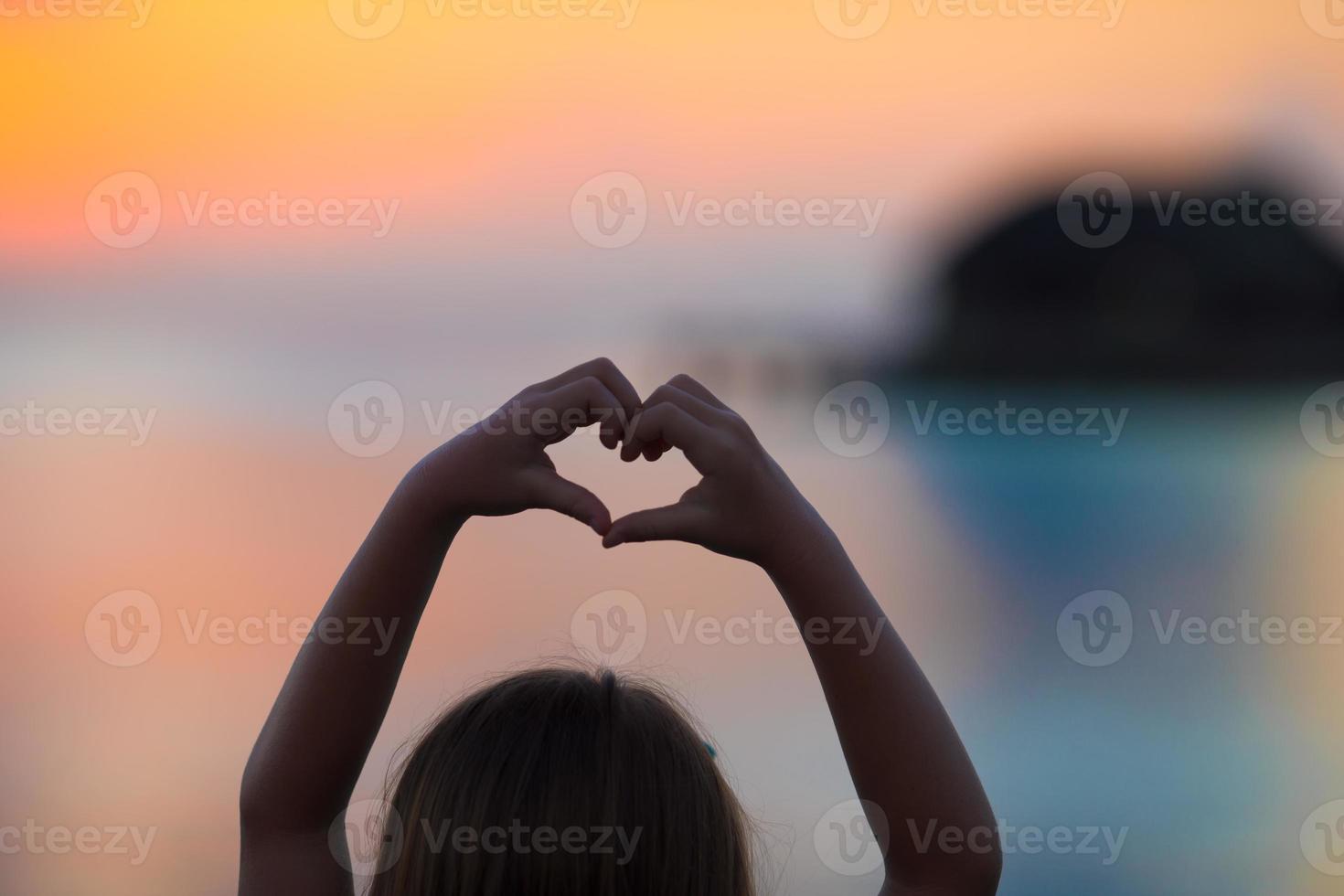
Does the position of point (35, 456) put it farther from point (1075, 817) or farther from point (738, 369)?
point (1075, 817)

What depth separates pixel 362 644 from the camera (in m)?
0.50

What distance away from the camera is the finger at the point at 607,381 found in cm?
49

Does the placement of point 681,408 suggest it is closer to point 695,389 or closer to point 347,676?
point 695,389

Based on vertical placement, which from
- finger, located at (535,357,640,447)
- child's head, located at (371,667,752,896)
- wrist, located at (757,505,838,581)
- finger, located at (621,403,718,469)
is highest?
finger, located at (535,357,640,447)

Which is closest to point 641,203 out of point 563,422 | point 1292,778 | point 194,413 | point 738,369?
point 738,369

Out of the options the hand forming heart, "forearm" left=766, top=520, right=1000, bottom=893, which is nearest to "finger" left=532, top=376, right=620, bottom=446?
the hand forming heart

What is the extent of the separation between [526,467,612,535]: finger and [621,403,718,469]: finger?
4cm

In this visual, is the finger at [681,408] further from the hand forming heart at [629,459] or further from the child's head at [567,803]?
the child's head at [567,803]

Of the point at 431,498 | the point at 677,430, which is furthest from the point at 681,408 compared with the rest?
the point at 431,498

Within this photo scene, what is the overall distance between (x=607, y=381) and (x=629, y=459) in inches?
1.5

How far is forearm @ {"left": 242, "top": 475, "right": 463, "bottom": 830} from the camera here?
1.63ft

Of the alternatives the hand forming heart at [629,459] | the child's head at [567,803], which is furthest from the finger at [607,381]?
the child's head at [567,803]

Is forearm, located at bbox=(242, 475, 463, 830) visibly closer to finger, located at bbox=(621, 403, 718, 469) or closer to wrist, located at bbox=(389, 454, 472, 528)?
wrist, located at bbox=(389, 454, 472, 528)

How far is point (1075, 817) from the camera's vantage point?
1.69 metres
